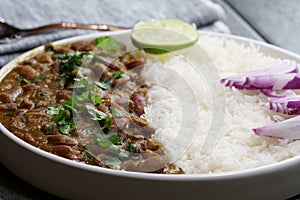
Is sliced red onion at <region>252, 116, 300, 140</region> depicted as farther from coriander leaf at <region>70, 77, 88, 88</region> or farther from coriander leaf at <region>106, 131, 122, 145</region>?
coriander leaf at <region>70, 77, 88, 88</region>

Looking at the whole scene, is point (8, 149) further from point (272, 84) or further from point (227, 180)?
point (272, 84)

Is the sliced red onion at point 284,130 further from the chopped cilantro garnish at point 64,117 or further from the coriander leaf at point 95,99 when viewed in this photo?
the chopped cilantro garnish at point 64,117

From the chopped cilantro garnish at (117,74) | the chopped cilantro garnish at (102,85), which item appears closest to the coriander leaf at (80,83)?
the chopped cilantro garnish at (102,85)

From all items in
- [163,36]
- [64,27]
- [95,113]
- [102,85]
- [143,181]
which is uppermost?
[163,36]

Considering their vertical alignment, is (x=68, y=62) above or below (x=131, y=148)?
above

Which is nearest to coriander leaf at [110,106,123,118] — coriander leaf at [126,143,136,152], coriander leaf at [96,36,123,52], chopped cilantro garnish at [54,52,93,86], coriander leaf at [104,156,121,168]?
coriander leaf at [126,143,136,152]

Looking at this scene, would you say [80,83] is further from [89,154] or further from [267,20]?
[267,20]

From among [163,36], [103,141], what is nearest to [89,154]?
[103,141]

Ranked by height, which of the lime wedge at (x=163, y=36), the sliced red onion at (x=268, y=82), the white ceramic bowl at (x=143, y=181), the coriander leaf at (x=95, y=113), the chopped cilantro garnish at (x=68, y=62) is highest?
the lime wedge at (x=163, y=36)
